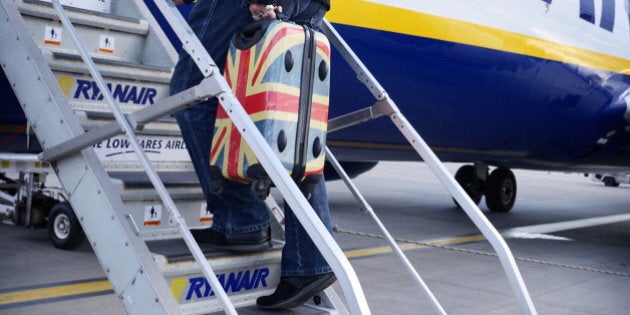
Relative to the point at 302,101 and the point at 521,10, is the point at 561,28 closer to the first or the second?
the point at 521,10

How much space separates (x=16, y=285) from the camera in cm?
424

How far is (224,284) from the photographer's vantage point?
279cm

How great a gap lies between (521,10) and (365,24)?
75.7 inches

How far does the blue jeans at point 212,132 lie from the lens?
275cm

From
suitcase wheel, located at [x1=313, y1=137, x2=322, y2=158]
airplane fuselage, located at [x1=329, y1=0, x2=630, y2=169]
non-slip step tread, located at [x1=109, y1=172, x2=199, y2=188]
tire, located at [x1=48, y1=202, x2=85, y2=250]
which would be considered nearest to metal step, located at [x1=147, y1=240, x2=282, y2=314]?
non-slip step tread, located at [x1=109, y1=172, x2=199, y2=188]

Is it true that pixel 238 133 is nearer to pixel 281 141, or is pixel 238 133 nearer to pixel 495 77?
pixel 281 141

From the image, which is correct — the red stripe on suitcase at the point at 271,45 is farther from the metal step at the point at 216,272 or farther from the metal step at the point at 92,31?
the metal step at the point at 92,31

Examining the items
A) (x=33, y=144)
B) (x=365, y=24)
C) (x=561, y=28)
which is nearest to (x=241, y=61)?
(x=33, y=144)

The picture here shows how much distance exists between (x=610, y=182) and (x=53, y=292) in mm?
17245

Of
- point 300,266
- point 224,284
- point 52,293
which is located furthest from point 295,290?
point 52,293

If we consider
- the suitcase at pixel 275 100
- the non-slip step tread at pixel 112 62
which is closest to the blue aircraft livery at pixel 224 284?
the suitcase at pixel 275 100

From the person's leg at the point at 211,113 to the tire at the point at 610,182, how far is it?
1755cm

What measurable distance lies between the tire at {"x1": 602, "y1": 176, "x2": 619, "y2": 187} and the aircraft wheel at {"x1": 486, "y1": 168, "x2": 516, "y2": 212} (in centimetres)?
960

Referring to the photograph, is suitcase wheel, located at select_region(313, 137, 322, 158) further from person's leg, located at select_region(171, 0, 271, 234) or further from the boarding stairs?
the boarding stairs
